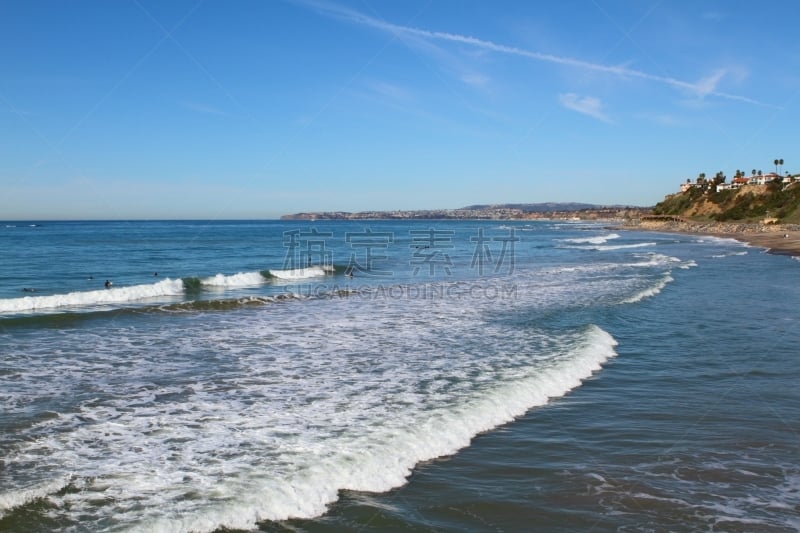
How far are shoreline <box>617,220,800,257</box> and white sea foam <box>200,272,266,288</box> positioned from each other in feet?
116

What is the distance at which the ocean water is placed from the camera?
5348 mm

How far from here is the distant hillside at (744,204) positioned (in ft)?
316

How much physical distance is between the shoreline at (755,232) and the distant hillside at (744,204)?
7.52 meters

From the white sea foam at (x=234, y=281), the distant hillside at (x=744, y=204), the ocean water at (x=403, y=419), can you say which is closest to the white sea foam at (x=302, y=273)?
the white sea foam at (x=234, y=281)

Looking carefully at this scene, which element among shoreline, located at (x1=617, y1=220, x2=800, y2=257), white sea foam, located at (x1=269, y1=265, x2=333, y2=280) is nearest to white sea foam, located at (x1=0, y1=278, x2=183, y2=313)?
white sea foam, located at (x1=269, y1=265, x2=333, y2=280)

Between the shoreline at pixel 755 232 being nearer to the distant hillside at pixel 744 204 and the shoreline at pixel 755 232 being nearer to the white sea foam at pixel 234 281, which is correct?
the distant hillside at pixel 744 204

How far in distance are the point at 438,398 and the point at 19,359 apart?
324 inches

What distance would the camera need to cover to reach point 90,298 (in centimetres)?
2098

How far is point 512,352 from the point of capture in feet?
39.2

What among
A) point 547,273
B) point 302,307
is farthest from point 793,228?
point 302,307

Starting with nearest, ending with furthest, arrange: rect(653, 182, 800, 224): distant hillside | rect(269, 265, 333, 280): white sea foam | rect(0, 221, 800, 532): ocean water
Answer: rect(0, 221, 800, 532): ocean water
rect(269, 265, 333, 280): white sea foam
rect(653, 182, 800, 224): distant hillside

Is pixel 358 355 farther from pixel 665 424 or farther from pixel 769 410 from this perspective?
pixel 769 410

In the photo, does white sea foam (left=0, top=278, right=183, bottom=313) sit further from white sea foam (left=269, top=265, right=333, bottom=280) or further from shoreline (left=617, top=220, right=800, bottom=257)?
shoreline (left=617, top=220, right=800, bottom=257)

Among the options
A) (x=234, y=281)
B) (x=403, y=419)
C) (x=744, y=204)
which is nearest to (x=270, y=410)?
(x=403, y=419)
